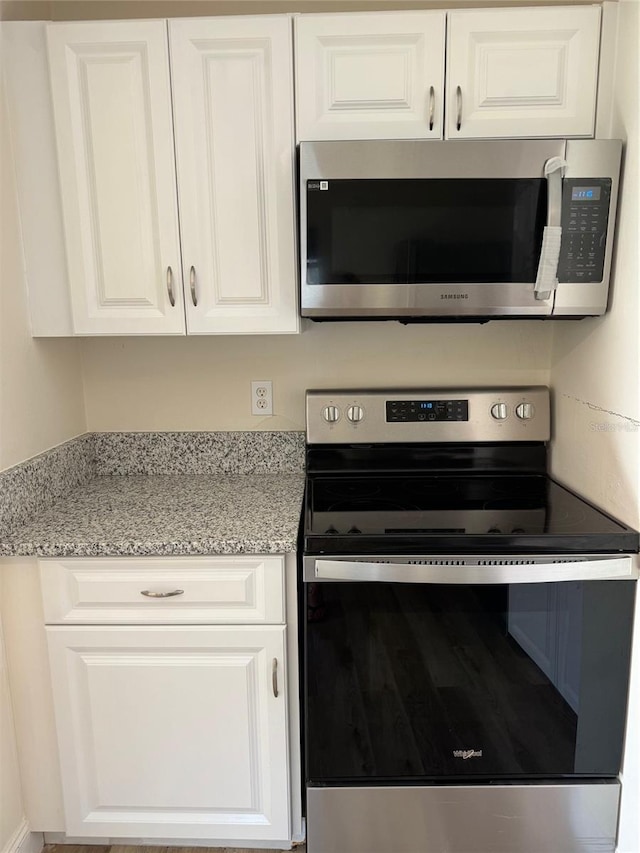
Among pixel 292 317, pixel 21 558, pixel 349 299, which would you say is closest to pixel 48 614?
pixel 21 558

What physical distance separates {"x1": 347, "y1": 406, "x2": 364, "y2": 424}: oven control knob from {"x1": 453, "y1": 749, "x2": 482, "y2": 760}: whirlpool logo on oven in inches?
35.8

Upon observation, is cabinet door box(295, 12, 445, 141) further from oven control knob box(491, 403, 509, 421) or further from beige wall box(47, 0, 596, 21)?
oven control knob box(491, 403, 509, 421)

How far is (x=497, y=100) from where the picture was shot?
1.44m

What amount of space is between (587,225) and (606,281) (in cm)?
14

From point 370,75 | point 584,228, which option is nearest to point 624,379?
point 584,228

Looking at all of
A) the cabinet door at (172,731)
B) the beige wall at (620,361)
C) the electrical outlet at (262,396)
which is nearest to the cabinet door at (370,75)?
the beige wall at (620,361)

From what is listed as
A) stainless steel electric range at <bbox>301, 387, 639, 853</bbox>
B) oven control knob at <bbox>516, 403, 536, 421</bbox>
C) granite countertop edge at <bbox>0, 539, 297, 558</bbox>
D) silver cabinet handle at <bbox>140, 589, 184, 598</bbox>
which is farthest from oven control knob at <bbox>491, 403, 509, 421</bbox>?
silver cabinet handle at <bbox>140, 589, 184, 598</bbox>

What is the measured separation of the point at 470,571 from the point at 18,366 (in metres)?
1.23

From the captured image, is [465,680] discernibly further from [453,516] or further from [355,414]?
[355,414]

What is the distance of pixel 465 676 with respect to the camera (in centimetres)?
137

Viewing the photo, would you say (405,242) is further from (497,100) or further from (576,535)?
(576,535)

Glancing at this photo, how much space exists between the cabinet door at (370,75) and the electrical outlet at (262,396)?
28.6 inches

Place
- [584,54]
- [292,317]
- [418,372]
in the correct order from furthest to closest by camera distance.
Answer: [418,372] → [292,317] → [584,54]

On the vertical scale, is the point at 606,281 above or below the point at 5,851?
above
